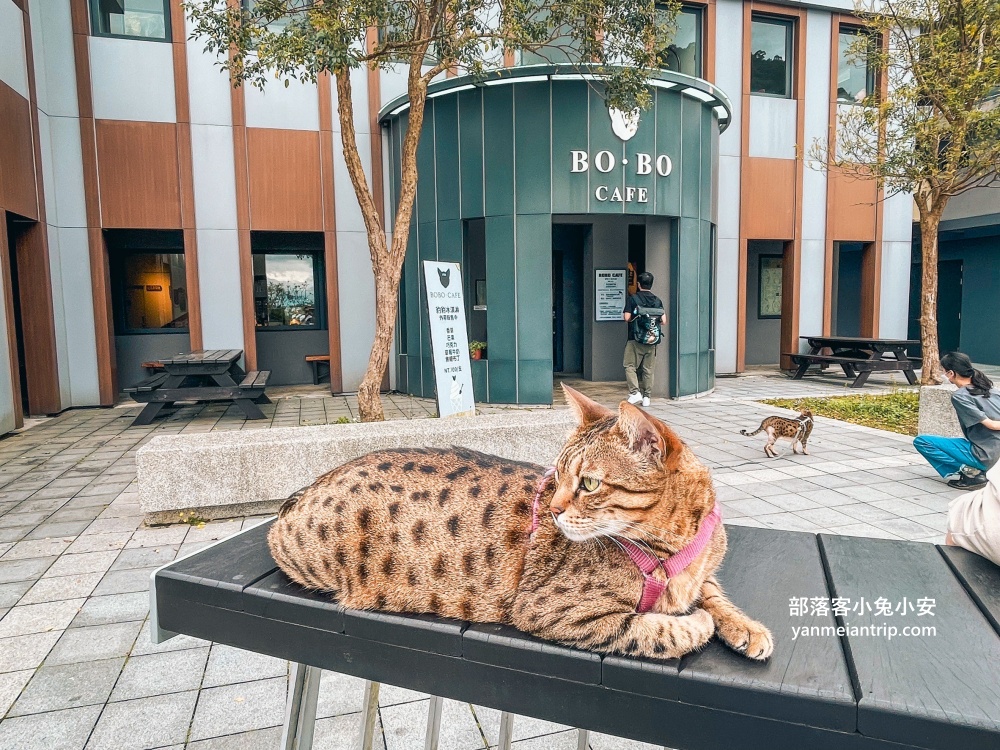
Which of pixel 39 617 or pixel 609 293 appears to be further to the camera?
pixel 609 293

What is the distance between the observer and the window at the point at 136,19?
9898 millimetres

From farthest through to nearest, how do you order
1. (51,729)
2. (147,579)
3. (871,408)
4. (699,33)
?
(699,33) < (871,408) < (147,579) < (51,729)

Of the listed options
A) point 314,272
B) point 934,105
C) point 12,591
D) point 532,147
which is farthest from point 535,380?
point 934,105

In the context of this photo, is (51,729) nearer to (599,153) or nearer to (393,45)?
(393,45)

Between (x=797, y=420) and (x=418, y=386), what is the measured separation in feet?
20.6

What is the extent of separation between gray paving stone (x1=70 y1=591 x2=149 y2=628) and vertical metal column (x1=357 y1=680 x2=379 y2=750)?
186 cm

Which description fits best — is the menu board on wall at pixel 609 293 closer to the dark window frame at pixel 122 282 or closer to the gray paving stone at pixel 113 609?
the dark window frame at pixel 122 282

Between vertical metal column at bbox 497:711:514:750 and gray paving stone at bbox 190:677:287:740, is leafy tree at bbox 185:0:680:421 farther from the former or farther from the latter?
vertical metal column at bbox 497:711:514:750

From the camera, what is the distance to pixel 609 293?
41.5 feet

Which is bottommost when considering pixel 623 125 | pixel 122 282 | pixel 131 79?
pixel 122 282

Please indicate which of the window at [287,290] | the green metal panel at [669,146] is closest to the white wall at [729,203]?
the green metal panel at [669,146]

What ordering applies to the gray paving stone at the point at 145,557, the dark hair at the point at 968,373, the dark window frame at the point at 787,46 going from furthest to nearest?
the dark window frame at the point at 787,46
the dark hair at the point at 968,373
the gray paving stone at the point at 145,557

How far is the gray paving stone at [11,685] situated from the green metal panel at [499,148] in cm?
821

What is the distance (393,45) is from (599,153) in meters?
4.21
